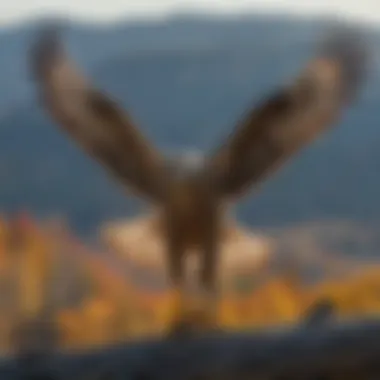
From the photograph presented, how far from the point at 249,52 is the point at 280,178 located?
34cm

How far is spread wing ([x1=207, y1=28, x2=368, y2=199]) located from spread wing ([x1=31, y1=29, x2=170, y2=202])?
0.17 metres

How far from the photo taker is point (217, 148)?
277 cm

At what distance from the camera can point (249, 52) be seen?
9.21 feet

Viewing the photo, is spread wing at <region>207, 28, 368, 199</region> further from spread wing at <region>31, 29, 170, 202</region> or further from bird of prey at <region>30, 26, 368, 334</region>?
spread wing at <region>31, 29, 170, 202</region>

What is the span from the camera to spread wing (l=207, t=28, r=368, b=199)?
276cm

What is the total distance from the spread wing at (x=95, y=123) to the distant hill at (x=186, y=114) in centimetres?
3

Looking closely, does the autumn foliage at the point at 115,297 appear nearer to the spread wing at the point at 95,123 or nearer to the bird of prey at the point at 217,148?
the bird of prey at the point at 217,148

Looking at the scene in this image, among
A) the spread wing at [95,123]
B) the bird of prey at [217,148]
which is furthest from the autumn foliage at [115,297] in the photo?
the spread wing at [95,123]

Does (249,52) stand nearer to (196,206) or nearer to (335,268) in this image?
(196,206)

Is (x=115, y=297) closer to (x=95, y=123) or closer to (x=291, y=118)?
(x=95, y=123)

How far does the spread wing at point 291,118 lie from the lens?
2.76 m

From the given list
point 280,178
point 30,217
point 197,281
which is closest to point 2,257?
point 30,217

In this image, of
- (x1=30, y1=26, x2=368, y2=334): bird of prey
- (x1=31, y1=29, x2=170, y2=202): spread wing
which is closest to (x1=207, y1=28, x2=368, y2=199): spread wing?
(x1=30, y1=26, x2=368, y2=334): bird of prey

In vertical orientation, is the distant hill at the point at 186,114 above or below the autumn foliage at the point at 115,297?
above
